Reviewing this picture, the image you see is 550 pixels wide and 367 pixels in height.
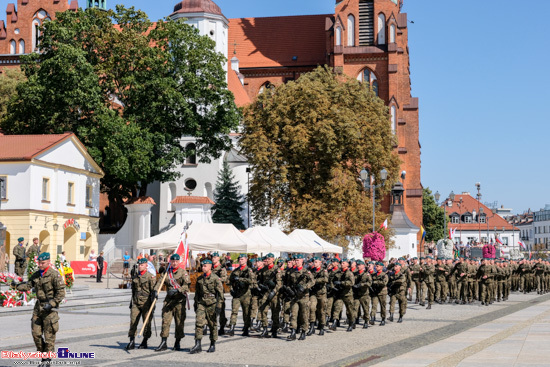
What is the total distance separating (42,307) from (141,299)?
268cm

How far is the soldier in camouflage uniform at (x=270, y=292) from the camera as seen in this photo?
54.6ft

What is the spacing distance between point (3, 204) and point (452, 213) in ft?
338

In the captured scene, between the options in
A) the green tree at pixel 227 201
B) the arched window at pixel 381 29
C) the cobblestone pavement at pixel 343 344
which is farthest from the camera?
the arched window at pixel 381 29

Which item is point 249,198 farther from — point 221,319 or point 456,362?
point 456,362

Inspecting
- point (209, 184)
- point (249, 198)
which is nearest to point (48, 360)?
point (249, 198)

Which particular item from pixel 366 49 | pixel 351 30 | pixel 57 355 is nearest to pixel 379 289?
pixel 57 355

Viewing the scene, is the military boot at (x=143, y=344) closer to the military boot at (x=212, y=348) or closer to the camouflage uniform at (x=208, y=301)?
the camouflage uniform at (x=208, y=301)

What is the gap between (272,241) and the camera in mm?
32844

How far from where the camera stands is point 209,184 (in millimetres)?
61000

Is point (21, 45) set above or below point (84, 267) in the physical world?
above

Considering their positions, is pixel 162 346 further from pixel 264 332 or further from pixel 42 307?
pixel 264 332

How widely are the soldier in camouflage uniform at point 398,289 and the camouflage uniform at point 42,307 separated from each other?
1151cm

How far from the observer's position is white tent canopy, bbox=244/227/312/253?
32.1 m

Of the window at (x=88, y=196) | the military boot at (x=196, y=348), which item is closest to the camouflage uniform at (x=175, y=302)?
the military boot at (x=196, y=348)
